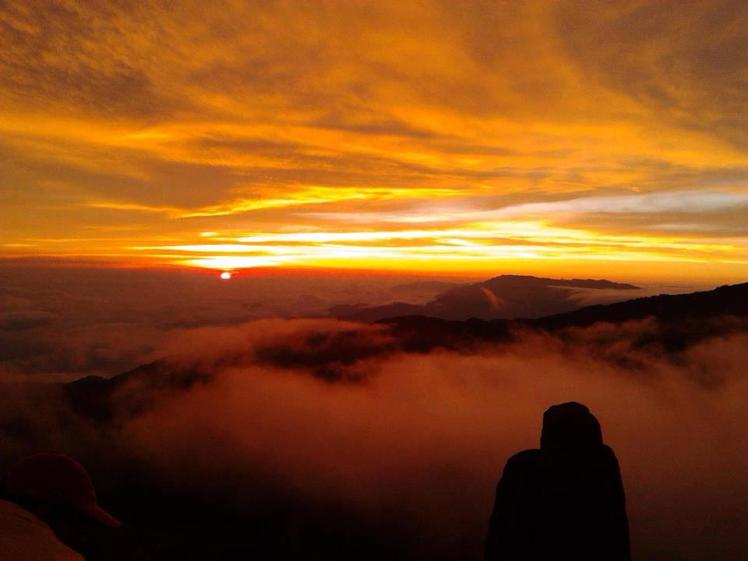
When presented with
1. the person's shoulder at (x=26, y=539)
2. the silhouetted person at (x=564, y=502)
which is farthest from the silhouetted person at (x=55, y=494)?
the silhouetted person at (x=564, y=502)

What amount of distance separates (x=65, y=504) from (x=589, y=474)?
3319 cm

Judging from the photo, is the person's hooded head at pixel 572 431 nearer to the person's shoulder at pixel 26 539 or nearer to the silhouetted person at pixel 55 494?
the silhouetted person at pixel 55 494

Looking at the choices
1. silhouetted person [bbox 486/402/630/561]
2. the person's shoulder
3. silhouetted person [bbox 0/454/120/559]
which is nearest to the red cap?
silhouetted person [bbox 0/454/120/559]

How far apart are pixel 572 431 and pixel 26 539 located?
114 feet

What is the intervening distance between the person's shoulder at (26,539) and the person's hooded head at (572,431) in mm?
33124

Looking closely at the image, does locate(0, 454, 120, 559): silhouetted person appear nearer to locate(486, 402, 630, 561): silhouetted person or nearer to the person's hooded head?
locate(486, 402, 630, 561): silhouetted person

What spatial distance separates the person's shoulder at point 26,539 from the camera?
9.59 metres

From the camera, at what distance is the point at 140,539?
557 feet

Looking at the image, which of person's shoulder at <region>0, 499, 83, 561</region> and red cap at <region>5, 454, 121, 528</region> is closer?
person's shoulder at <region>0, 499, 83, 561</region>

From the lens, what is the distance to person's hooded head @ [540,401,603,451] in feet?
118

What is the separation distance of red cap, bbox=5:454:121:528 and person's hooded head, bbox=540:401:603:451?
3124cm

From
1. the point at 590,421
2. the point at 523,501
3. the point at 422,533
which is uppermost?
the point at 590,421

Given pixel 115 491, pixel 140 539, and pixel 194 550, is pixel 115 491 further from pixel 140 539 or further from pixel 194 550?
pixel 194 550

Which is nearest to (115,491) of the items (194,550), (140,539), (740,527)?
(140,539)
